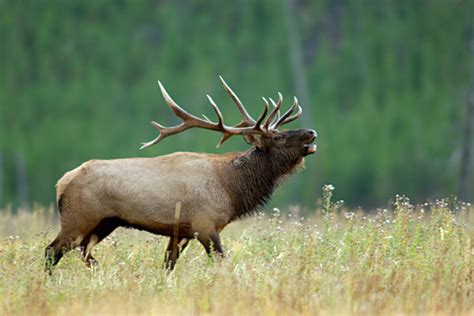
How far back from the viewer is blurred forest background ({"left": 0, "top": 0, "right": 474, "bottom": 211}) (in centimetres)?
4041

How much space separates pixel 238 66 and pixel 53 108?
6.83 m

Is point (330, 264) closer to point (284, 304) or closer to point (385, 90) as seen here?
point (284, 304)

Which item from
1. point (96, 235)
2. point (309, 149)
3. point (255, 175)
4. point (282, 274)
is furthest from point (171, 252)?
point (282, 274)

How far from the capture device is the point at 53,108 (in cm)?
4506

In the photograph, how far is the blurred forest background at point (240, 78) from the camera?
40.4m

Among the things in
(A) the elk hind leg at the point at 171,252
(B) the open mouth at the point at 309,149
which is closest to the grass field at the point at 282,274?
(A) the elk hind leg at the point at 171,252

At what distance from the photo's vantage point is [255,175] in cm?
1187

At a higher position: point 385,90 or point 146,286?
point 385,90

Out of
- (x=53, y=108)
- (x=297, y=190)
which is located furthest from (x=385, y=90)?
(x=53, y=108)

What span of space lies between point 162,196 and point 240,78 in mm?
31783

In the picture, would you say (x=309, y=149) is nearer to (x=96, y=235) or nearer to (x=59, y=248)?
(x=96, y=235)

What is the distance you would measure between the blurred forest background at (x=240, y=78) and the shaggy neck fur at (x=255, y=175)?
26.3 metres

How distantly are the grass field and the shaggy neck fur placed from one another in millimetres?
276

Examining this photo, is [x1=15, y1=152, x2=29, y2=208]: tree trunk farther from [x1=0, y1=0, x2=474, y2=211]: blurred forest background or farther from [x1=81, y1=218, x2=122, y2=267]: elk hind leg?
[x1=81, y1=218, x2=122, y2=267]: elk hind leg
